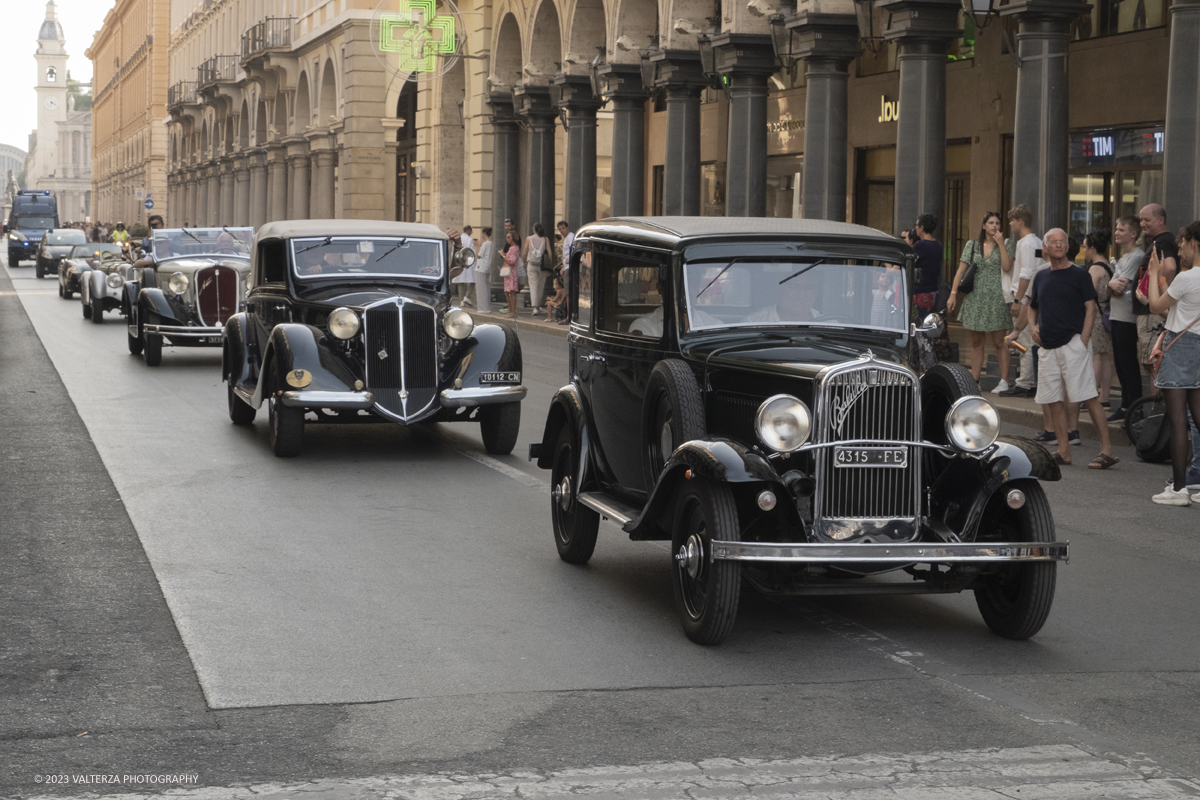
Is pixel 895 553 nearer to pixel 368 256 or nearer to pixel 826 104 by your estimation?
pixel 368 256

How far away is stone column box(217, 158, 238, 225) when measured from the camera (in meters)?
69.3

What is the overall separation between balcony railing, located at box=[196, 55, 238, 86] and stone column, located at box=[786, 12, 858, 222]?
46.7 m

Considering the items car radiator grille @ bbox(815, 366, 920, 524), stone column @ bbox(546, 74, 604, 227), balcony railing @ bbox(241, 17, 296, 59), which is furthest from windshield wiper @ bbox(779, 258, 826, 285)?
balcony railing @ bbox(241, 17, 296, 59)

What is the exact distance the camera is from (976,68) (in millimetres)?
24328

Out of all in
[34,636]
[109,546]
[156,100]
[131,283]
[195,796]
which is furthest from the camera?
[156,100]

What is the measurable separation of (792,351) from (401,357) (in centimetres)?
546

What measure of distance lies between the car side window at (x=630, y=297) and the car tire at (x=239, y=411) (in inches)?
245

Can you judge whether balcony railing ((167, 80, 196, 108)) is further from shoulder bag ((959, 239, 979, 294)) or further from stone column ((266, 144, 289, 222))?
shoulder bag ((959, 239, 979, 294))

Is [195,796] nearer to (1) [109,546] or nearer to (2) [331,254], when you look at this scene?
(1) [109,546]

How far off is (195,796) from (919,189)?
16.8 metres

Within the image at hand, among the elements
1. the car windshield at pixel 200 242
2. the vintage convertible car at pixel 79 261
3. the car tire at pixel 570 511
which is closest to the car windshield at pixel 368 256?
the car tire at pixel 570 511

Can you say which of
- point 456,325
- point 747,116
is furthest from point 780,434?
point 747,116

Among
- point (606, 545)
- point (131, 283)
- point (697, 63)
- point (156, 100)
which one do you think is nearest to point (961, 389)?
point (606, 545)

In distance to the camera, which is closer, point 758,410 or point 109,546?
point 758,410
